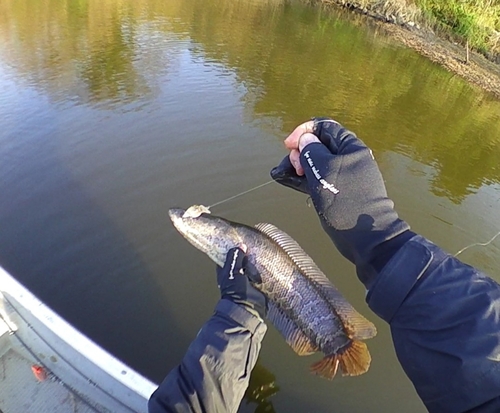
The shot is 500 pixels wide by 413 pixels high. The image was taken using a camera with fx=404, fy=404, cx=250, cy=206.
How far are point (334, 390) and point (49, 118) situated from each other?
6.93 metres

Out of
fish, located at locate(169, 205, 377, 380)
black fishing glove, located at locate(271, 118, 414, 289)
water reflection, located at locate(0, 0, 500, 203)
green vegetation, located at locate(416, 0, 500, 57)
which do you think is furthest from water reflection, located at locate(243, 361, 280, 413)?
green vegetation, located at locate(416, 0, 500, 57)

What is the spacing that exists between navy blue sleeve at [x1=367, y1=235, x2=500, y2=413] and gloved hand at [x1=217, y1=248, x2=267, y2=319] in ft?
2.57

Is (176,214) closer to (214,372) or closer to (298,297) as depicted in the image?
(298,297)

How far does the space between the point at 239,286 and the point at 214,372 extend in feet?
2.00

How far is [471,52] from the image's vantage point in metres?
17.2

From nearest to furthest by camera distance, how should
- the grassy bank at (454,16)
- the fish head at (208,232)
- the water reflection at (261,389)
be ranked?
the fish head at (208,232)
the water reflection at (261,389)
the grassy bank at (454,16)

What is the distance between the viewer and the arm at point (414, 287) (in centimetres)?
152

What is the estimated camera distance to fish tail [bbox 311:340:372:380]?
2.58 metres

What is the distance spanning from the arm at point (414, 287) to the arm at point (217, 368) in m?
0.68

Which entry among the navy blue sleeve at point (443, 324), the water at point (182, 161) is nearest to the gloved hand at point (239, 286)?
the navy blue sleeve at point (443, 324)

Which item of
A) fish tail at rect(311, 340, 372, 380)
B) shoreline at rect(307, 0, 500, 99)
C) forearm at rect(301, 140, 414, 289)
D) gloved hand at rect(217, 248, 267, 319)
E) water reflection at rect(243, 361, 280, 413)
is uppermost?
forearm at rect(301, 140, 414, 289)

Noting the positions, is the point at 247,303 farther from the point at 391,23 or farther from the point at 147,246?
the point at 391,23

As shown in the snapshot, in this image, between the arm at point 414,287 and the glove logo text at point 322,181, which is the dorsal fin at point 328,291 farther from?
the glove logo text at point 322,181

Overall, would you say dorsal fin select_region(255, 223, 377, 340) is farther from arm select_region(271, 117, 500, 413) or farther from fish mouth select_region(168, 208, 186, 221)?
fish mouth select_region(168, 208, 186, 221)
